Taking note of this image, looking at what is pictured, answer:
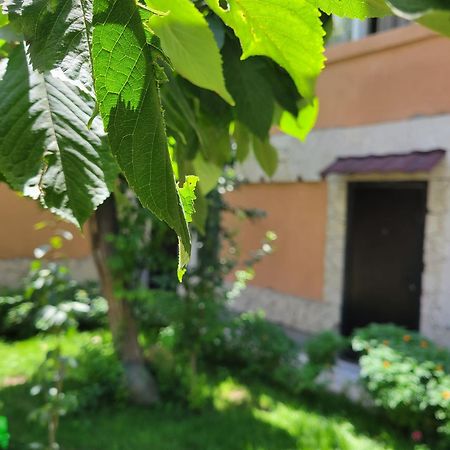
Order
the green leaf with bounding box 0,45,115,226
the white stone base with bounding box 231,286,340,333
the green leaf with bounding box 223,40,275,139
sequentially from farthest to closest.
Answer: the white stone base with bounding box 231,286,340,333
the green leaf with bounding box 223,40,275,139
the green leaf with bounding box 0,45,115,226

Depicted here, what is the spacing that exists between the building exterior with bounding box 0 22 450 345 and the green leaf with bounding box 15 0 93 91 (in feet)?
14.0

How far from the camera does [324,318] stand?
5.45 metres

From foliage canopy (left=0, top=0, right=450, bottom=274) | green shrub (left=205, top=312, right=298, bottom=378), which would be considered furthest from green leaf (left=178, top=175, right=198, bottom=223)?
green shrub (left=205, top=312, right=298, bottom=378)

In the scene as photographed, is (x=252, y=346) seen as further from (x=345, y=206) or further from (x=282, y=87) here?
(x=282, y=87)

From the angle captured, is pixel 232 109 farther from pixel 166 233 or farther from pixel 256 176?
pixel 256 176

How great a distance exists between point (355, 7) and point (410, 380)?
3550 millimetres

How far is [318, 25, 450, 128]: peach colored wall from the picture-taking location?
14.8 feet

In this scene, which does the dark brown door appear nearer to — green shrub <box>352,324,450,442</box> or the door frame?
the door frame

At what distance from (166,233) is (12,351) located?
2.67 m

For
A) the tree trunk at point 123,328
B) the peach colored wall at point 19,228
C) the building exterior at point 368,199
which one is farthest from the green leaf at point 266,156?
the peach colored wall at point 19,228


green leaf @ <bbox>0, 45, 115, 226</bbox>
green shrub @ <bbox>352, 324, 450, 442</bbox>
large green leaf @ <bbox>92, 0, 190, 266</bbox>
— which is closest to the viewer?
large green leaf @ <bbox>92, 0, 190, 266</bbox>

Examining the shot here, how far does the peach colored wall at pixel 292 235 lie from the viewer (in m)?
5.49

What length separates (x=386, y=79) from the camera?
16.1 feet

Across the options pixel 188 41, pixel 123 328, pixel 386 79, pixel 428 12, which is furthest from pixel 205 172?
pixel 386 79
